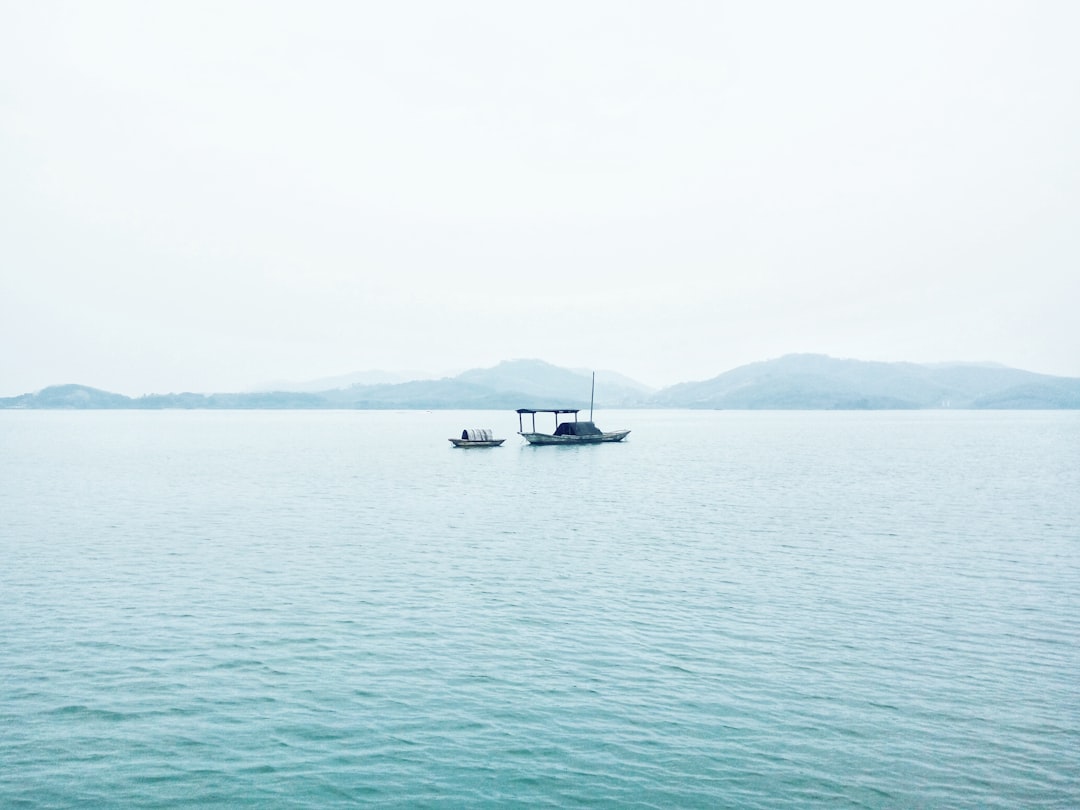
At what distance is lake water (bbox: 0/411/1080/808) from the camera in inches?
683

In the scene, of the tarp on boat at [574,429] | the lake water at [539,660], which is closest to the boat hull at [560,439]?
the tarp on boat at [574,429]

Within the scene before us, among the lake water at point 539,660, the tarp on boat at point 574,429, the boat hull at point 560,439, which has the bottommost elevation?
the lake water at point 539,660

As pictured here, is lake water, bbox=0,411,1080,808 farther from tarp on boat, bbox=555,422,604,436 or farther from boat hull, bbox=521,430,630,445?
tarp on boat, bbox=555,422,604,436

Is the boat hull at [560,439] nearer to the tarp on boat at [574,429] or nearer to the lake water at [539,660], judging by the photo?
the tarp on boat at [574,429]

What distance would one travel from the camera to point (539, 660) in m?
25.1

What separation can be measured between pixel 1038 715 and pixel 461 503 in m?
51.9

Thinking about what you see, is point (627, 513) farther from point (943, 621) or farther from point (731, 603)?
point (943, 621)

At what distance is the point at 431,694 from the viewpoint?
22094mm

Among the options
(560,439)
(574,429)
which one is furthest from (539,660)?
(574,429)

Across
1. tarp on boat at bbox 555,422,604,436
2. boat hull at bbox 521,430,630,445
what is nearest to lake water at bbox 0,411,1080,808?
boat hull at bbox 521,430,630,445

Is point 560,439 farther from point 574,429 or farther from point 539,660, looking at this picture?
point 539,660

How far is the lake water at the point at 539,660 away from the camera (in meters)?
17.4

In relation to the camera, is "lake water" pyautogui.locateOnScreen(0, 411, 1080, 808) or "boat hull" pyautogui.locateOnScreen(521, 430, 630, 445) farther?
"boat hull" pyautogui.locateOnScreen(521, 430, 630, 445)

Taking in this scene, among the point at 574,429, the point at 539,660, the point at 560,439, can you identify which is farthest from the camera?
the point at 574,429
